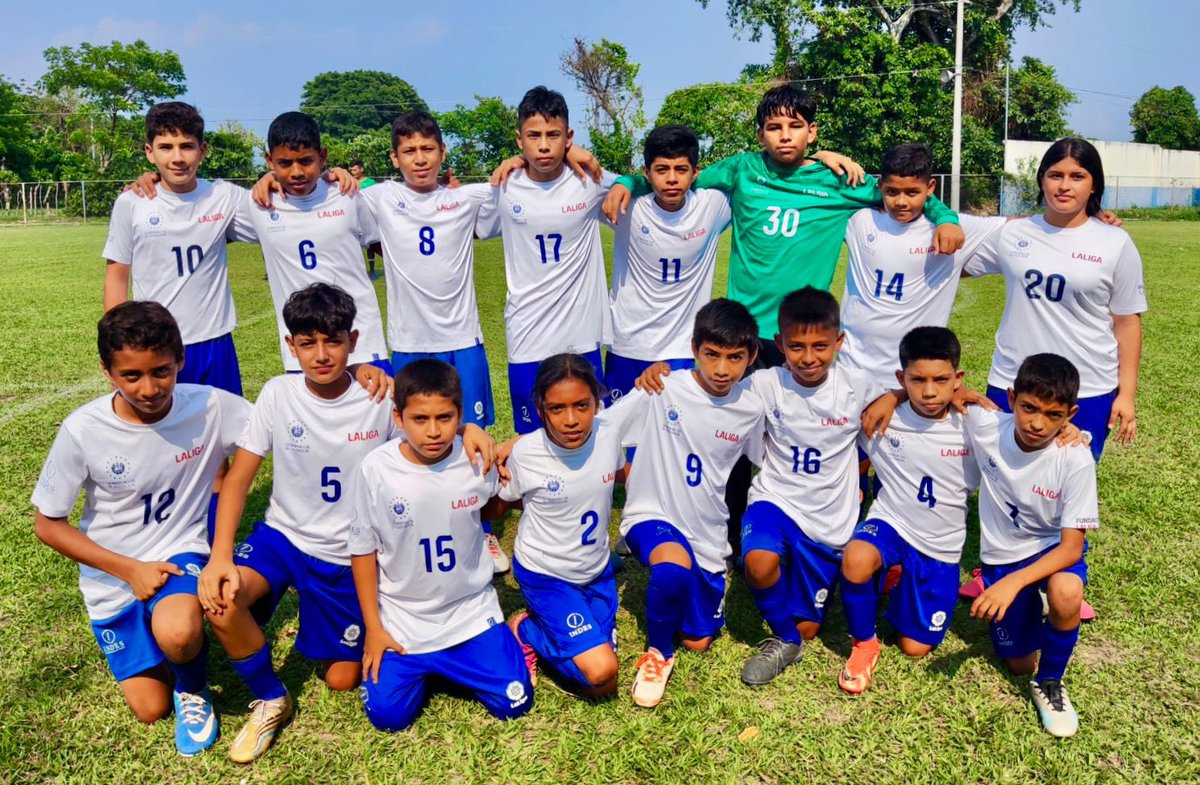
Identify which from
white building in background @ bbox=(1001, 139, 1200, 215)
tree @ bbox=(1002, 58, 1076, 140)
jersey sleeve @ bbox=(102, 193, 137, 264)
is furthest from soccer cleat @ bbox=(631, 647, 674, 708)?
white building in background @ bbox=(1001, 139, 1200, 215)

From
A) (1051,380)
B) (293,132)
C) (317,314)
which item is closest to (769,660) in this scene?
(1051,380)

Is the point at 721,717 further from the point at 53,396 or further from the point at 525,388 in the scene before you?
the point at 53,396

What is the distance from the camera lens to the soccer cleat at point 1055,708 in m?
2.91

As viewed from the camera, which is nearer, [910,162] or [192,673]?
[192,673]

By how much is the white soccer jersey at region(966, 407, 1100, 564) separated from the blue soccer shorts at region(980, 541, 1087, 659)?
0.08m

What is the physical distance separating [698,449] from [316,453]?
4.97ft

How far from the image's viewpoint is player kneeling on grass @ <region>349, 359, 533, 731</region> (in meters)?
3.02

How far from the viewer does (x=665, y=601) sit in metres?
3.24

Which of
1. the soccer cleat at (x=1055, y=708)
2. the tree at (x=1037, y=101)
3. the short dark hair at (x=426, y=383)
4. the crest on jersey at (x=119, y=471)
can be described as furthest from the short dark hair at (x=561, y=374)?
the tree at (x=1037, y=101)

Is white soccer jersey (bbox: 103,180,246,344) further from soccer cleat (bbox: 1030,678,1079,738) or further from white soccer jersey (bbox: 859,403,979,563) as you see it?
soccer cleat (bbox: 1030,678,1079,738)

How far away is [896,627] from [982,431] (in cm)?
86

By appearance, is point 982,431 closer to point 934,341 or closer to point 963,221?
point 934,341

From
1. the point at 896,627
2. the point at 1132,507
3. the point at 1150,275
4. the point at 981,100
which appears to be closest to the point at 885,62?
the point at 981,100

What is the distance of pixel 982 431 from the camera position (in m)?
3.33
